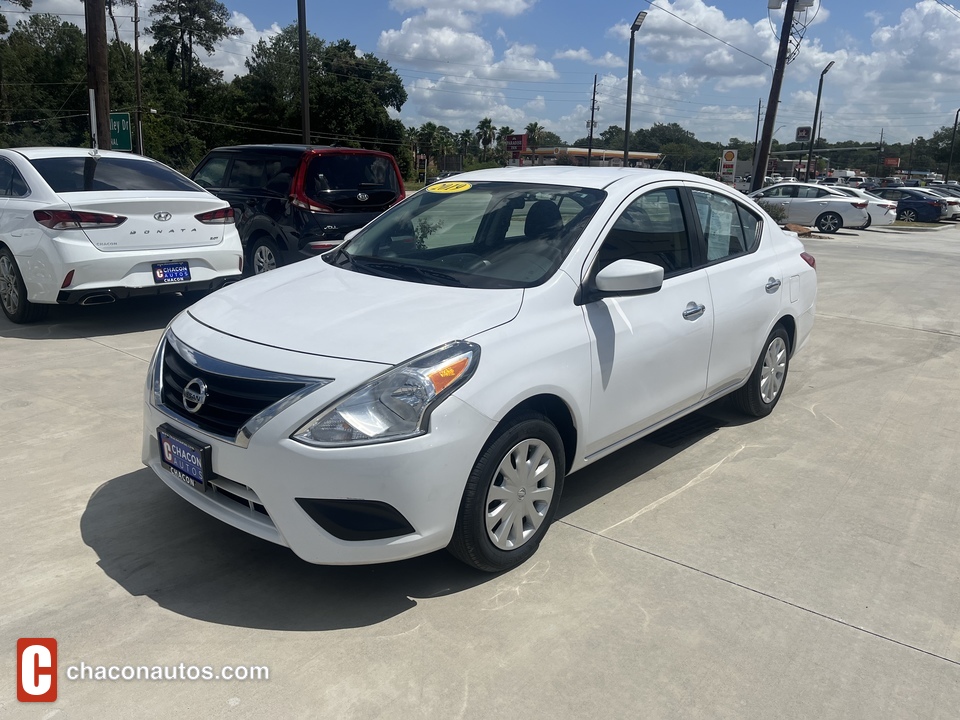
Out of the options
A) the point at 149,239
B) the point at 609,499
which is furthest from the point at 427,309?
the point at 149,239

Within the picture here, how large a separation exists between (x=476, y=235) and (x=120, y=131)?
11417 millimetres

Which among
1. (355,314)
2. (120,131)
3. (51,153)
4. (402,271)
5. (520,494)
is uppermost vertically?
(120,131)

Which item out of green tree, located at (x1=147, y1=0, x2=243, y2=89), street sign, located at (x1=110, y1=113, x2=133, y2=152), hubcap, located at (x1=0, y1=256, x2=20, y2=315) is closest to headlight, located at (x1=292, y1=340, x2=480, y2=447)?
hubcap, located at (x1=0, y1=256, x2=20, y2=315)

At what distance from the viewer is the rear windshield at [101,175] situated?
23.4 ft

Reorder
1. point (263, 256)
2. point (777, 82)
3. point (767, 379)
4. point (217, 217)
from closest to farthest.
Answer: point (767, 379)
point (217, 217)
point (263, 256)
point (777, 82)

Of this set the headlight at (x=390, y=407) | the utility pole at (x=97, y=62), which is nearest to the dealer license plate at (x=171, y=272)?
the headlight at (x=390, y=407)

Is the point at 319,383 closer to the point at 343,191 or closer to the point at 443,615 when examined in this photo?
the point at 443,615

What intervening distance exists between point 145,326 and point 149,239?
0.96 metres

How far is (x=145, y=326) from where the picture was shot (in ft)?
25.1

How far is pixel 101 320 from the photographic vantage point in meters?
7.85

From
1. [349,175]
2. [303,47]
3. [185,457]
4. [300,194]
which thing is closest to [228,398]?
[185,457]

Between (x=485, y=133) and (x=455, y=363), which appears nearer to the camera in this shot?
(x=455, y=363)

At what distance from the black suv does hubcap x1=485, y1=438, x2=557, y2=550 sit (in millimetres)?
5409

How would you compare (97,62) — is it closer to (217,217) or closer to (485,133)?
(217,217)
